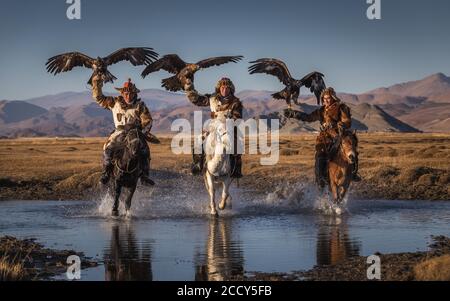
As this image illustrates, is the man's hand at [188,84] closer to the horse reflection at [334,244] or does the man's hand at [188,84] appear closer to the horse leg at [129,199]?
the horse leg at [129,199]

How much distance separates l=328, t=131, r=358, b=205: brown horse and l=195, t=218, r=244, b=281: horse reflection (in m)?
3.58

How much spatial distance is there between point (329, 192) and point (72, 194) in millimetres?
9088

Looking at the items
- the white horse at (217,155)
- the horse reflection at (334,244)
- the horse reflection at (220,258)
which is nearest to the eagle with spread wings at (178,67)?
the white horse at (217,155)

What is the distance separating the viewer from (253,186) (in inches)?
1013

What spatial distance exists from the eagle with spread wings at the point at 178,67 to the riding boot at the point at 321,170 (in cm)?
288

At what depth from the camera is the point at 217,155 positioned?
608 inches

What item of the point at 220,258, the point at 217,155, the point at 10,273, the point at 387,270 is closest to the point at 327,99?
the point at 217,155

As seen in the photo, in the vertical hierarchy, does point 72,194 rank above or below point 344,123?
below

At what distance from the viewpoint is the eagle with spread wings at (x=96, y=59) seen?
648 inches

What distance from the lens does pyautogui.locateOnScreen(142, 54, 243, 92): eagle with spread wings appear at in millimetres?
16453

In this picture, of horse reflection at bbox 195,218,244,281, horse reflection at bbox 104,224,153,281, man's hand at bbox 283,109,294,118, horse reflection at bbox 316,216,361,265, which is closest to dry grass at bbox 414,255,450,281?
horse reflection at bbox 316,216,361,265

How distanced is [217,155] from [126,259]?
5056 millimetres

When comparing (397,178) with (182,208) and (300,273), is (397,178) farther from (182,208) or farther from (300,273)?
(300,273)
